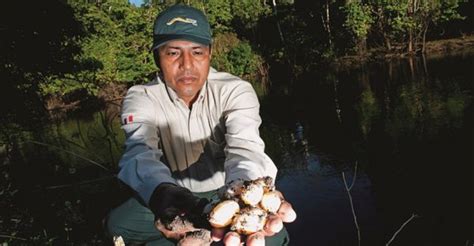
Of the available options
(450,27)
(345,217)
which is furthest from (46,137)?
(450,27)

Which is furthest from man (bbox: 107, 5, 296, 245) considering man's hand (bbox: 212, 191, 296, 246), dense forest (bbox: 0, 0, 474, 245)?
dense forest (bbox: 0, 0, 474, 245)

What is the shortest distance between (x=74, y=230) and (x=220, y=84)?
4280mm

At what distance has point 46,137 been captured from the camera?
60.3 feet

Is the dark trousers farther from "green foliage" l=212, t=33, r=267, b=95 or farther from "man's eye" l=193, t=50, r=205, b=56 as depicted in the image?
"green foliage" l=212, t=33, r=267, b=95

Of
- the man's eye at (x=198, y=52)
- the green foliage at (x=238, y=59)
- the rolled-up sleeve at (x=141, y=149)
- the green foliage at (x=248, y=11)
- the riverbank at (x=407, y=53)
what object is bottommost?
the riverbank at (x=407, y=53)

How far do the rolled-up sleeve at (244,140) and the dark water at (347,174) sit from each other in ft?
9.88

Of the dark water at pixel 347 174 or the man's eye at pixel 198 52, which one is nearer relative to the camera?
the man's eye at pixel 198 52

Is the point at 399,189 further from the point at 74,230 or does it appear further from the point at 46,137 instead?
the point at 46,137

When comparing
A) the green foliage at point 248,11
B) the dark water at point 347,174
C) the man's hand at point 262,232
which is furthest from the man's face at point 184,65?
the green foliage at point 248,11

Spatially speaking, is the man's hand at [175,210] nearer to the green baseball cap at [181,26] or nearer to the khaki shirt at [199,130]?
the khaki shirt at [199,130]

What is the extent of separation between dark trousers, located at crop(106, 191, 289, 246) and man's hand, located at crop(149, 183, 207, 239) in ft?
3.99

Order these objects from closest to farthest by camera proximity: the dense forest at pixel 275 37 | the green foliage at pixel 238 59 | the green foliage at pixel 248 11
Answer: the dense forest at pixel 275 37
the green foliage at pixel 238 59
the green foliage at pixel 248 11

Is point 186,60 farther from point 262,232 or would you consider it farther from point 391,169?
point 391,169

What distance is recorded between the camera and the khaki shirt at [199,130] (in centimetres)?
270
